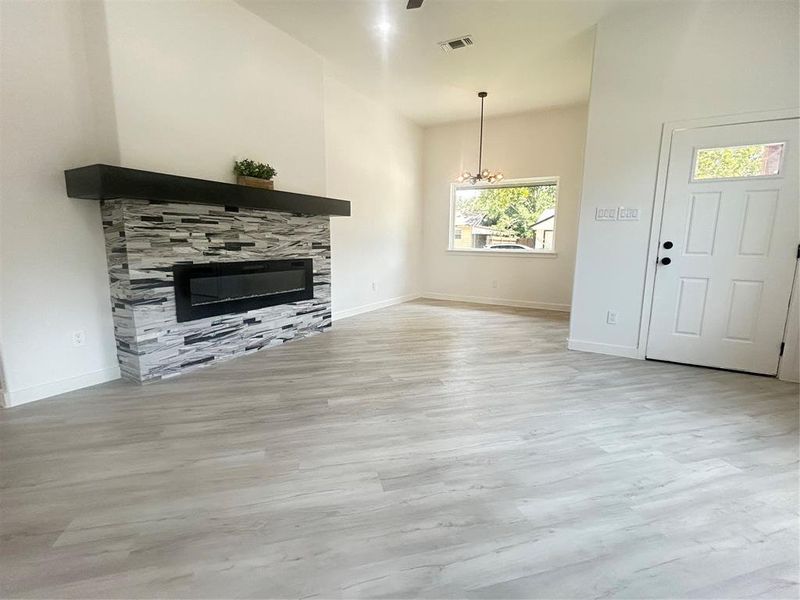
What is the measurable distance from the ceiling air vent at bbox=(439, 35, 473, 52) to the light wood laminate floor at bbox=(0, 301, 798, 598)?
3.21m

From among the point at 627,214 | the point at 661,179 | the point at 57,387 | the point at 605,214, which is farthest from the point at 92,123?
the point at 661,179

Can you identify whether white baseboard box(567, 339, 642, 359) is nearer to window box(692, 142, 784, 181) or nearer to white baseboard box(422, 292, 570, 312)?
window box(692, 142, 784, 181)

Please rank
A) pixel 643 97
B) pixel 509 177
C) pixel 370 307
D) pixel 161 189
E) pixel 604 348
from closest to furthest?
pixel 161 189 → pixel 643 97 → pixel 604 348 → pixel 370 307 → pixel 509 177

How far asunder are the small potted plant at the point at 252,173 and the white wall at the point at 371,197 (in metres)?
1.33

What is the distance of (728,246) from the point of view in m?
3.06

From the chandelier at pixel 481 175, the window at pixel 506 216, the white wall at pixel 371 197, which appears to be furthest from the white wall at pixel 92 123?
the window at pixel 506 216

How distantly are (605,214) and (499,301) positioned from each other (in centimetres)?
306

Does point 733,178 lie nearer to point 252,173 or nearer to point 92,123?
point 252,173

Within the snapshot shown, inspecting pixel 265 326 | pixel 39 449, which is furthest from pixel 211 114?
pixel 39 449

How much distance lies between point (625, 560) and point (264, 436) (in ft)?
5.75

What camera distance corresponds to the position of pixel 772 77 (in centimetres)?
279

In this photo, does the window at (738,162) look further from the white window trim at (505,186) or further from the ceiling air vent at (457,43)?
the white window trim at (505,186)

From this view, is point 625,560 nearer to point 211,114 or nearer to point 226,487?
point 226,487

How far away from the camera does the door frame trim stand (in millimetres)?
2841
